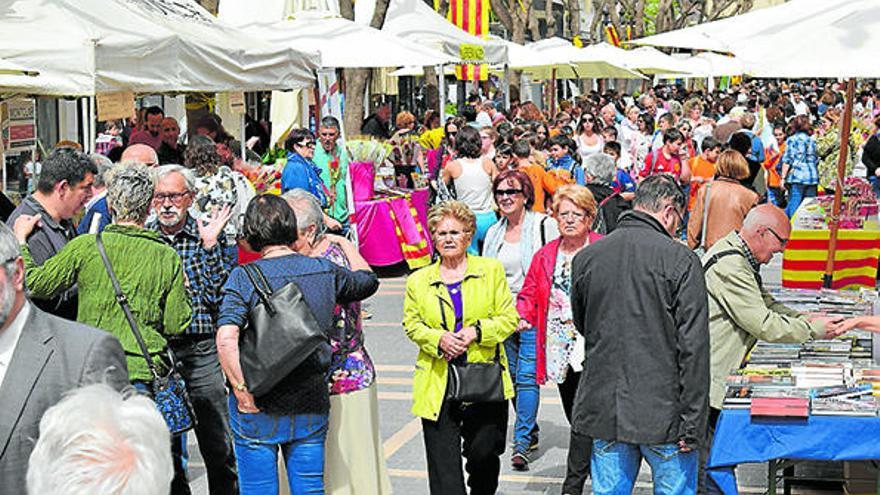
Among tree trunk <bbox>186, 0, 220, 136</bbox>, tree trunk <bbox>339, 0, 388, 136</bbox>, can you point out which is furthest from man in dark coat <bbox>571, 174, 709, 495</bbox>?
tree trunk <bbox>339, 0, 388, 136</bbox>

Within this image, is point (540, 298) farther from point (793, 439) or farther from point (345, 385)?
point (793, 439)

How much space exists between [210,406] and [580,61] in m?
22.6

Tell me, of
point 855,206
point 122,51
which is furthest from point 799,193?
point 122,51

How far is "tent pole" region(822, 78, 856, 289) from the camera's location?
11477mm

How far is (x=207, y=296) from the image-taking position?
273 inches

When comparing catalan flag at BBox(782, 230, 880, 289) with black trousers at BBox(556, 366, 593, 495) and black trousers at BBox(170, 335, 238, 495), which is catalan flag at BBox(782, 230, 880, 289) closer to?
black trousers at BBox(556, 366, 593, 495)

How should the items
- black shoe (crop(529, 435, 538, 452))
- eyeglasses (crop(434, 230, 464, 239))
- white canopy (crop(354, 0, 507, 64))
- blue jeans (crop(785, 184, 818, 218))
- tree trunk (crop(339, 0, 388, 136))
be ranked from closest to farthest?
eyeglasses (crop(434, 230, 464, 239)) → black shoe (crop(529, 435, 538, 452)) → blue jeans (crop(785, 184, 818, 218)) → white canopy (crop(354, 0, 507, 64)) → tree trunk (crop(339, 0, 388, 136))

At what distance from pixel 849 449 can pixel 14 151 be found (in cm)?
724

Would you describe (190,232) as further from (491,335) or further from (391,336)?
(391,336)

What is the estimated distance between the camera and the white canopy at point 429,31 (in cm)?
1966

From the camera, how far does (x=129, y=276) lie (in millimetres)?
5953

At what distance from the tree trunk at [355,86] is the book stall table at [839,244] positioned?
9475 millimetres

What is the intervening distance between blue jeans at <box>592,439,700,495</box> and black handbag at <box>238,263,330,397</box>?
1299 millimetres

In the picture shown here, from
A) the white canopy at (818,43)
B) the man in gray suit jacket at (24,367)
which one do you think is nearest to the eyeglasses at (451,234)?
the white canopy at (818,43)
